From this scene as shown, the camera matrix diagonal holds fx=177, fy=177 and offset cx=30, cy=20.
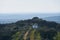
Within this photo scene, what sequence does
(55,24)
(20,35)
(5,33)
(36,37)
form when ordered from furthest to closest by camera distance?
1. (55,24)
2. (5,33)
3. (20,35)
4. (36,37)

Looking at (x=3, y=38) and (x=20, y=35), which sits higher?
(x=20, y=35)

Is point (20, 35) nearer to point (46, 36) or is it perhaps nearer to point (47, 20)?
point (46, 36)

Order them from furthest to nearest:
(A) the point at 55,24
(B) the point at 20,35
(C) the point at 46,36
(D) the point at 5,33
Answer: (A) the point at 55,24, (D) the point at 5,33, (C) the point at 46,36, (B) the point at 20,35

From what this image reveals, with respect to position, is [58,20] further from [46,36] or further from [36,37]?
[36,37]

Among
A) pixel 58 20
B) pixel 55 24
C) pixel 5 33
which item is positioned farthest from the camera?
pixel 58 20

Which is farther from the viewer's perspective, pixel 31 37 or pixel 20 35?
pixel 20 35

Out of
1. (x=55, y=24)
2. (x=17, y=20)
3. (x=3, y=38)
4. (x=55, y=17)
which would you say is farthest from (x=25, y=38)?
(x=55, y=17)

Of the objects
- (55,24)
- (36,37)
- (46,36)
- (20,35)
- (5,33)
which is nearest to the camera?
(36,37)

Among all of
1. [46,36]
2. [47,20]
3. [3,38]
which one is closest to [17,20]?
[47,20]

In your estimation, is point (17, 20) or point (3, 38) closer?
point (3, 38)
